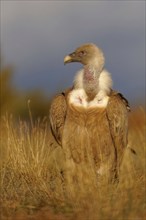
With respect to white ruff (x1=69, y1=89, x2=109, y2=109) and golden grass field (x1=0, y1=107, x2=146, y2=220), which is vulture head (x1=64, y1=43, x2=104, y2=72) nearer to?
white ruff (x1=69, y1=89, x2=109, y2=109)

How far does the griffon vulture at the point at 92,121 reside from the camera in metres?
8.42

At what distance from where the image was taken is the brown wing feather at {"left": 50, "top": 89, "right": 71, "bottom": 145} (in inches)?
343

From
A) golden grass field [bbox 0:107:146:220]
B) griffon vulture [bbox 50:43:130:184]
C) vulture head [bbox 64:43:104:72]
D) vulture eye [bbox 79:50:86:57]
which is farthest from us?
vulture eye [bbox 79:50:86:57]

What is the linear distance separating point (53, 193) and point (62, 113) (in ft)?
4.06

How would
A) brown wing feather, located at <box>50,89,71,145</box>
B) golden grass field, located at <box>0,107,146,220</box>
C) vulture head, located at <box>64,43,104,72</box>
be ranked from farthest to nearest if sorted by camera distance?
vulture head, located at <box>64,43,104,72</box>
brown wing feather, located at <box>50,89,71,145</box>
golden grass field, located at <box>0,107,146,220</box>

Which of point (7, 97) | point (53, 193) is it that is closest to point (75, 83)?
point (53, 193)

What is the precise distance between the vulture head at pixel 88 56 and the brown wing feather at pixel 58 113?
416mm

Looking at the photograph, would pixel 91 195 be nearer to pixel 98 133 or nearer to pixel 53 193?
pixel 53 193

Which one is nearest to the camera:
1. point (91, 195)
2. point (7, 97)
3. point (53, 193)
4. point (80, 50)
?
point (91, 195)

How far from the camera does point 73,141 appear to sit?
847cm

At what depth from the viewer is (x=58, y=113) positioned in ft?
28.7

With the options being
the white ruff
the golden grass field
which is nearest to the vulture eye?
the white ruff

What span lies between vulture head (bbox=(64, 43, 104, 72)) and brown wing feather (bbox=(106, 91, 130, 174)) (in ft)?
1.26

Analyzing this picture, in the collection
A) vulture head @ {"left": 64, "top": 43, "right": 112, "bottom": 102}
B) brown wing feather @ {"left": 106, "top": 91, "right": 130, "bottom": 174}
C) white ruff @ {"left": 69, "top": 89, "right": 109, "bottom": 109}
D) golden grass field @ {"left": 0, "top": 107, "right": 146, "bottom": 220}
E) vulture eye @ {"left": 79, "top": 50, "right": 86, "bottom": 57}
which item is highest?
vulture eye @ {"left": 79, "top": 50, "right": 86, "bottom": 57}
